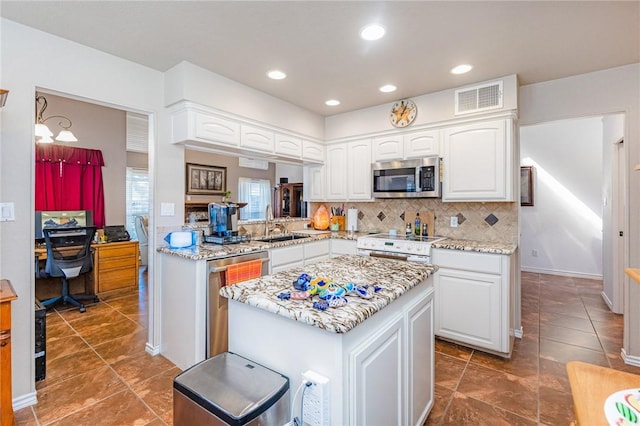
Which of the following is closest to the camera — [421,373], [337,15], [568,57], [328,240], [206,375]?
[206,375]

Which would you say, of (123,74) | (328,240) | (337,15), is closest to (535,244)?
(328,240)

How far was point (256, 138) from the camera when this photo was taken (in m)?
3.24

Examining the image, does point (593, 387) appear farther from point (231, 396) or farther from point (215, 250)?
point (215, 250)

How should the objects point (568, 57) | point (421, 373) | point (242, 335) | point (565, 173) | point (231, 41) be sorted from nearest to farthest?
point (242, 335), point (421, 373), point (231, 41), point (568, 57), point (565, 173)

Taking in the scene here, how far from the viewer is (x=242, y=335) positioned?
1.36 metres

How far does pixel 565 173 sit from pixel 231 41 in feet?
18.9

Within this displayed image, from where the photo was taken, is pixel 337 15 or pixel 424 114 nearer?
pixel 337 15

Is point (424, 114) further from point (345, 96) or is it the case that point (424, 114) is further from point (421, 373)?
point (421, 373)

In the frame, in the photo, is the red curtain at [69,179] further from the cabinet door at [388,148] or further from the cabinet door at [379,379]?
the cabinet door at [379,379]

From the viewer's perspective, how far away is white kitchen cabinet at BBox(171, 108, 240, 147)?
2.64 metres

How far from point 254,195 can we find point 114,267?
3.81 m

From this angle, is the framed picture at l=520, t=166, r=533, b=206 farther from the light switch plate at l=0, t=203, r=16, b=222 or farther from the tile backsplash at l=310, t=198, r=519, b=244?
the light switch plate at l=0, t=203, r=16, b=222

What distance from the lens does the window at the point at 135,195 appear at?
5.67 meters

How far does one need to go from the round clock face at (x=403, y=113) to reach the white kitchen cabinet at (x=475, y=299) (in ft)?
4.92
